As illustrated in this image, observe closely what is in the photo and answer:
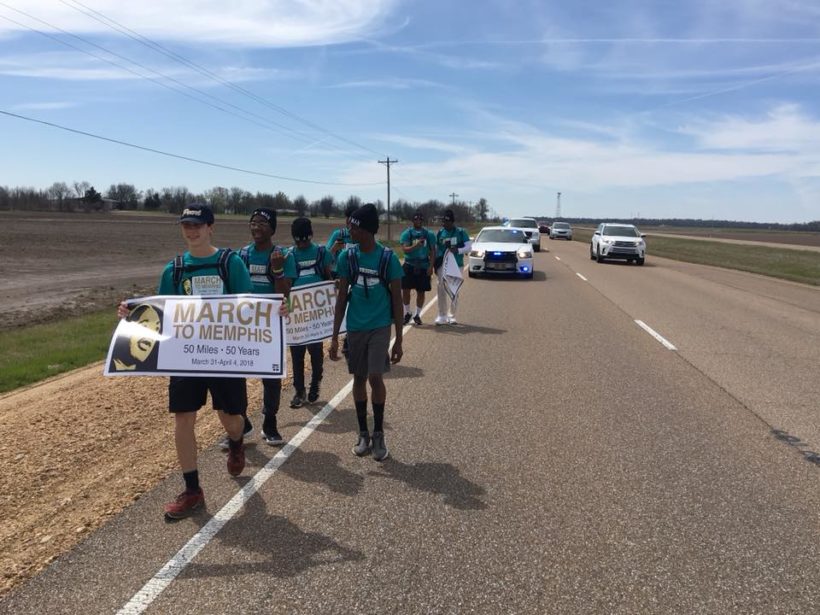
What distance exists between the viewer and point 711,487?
4.27 m

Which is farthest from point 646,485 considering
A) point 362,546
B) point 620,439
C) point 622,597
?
point 362,546

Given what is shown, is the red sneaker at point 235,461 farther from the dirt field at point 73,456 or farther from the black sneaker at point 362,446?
the black sneaker at point 362,446

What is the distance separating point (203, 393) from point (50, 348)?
7982 mm

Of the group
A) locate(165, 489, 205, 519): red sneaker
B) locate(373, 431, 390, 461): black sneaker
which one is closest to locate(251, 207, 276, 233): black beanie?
locate(373, 431, 390, 461): black sneaker

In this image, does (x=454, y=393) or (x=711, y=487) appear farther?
(x=454, y=393)

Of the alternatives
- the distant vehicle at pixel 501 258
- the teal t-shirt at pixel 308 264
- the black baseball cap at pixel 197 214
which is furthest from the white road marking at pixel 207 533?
the distant vehicle at pixel 501 258

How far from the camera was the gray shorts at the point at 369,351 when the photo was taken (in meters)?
4.80

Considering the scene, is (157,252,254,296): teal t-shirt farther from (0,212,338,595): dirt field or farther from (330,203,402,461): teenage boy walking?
(0,212,338,595): dirt field

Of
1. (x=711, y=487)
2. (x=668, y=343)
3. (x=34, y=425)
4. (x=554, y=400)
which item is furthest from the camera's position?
(x=668, y=343)

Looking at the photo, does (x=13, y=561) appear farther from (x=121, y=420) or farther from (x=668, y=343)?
(x=668, y=343)

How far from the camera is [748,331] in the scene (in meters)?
10.8

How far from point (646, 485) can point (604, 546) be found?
39.2 inches

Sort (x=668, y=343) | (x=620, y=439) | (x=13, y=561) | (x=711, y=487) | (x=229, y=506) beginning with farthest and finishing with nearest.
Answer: (x=668, y=343) < (x=620, y=439) < (x=711, y=487) < (x=229, y=506) < (x=13, y=561)

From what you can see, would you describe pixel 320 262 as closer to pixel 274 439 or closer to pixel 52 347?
pixel 274 439
